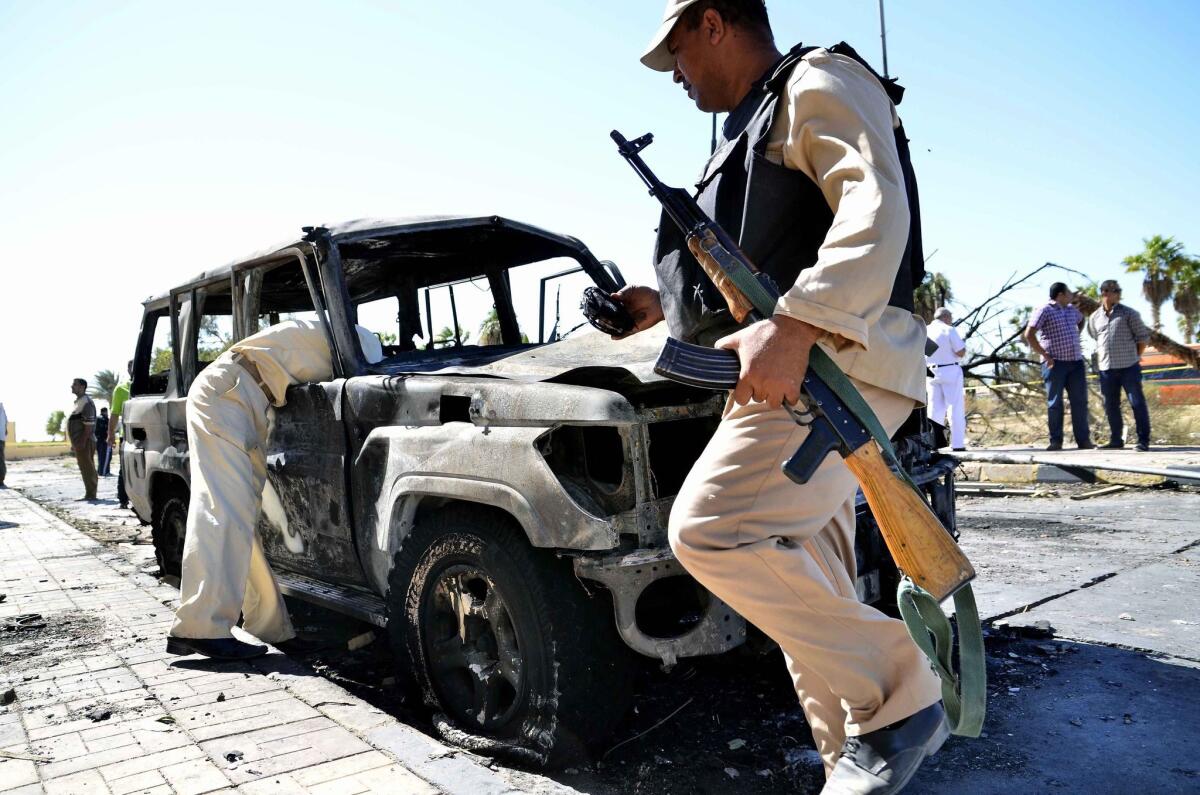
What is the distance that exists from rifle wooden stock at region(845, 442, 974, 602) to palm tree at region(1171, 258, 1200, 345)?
58.2 metres

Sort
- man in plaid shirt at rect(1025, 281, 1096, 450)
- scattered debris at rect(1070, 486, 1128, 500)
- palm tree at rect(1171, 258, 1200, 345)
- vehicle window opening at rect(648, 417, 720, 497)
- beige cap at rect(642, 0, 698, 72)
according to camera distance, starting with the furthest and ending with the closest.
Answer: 1. palm tree at rect(1171, 258, 1200, 345)
2. man in plaid shirt at rect(1025, 281, 1096, 450)
3. scattered debris at rect(1070, 486, 1128, 500)
4. vehicle window opening at rect(648, 417, 720, 497)
5. beige cap at rect(642, 0, 698, 72)

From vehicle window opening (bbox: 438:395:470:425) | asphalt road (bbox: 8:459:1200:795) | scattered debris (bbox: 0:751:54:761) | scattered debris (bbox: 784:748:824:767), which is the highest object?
vehicle window opening (bbox: 438:395:470:425)

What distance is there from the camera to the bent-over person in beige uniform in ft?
6.13

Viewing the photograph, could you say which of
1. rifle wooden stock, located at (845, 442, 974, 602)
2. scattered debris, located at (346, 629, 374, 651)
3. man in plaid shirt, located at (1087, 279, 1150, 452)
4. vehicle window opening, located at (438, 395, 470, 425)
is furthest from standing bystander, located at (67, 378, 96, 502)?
man in plaid shirt, located at (1087, 279, 1150, 452)

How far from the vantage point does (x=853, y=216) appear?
6.15ft

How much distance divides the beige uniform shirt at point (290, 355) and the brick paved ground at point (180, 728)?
1232mm

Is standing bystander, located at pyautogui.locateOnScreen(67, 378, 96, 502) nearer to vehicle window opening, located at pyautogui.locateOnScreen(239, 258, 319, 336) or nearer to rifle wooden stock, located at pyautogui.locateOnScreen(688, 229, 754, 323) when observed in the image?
vehicle window opening, located at pyautogui.locateOnScreen(239, 258, 319, 336)

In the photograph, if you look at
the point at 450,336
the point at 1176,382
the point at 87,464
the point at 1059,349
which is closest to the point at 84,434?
the point at 87,464

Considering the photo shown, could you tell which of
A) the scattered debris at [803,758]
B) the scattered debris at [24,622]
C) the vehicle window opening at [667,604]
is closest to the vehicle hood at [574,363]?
the vehicle window opening at [667,604]

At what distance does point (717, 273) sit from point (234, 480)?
2796 millimetres

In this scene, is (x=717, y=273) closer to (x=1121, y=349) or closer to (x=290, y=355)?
(x=290, y=355)

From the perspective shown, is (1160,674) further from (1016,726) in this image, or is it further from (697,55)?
(697,55)

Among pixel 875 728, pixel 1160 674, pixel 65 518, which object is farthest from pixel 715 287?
pixel 65 518

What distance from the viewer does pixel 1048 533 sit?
21.5 ft
